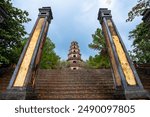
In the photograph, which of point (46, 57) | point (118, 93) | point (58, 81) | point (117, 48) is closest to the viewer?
point (118, 93)

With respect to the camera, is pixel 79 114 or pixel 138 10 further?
pixel 138 10

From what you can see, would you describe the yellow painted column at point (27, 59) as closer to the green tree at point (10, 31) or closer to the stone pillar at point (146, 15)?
the green tree at point (10, 31)

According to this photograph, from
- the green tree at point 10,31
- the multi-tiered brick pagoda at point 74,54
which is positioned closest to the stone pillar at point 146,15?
the green tree at point 10,31

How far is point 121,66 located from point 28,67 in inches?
90.6

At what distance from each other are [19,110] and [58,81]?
4.22m

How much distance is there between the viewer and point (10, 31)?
959 cm

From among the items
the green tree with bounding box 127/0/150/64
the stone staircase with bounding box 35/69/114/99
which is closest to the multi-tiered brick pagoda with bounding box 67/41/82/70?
the green tree with bounding box 127/0/150/64

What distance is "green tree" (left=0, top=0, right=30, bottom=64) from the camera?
30.3 ft

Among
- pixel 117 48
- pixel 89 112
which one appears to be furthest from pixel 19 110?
pixel 117 48

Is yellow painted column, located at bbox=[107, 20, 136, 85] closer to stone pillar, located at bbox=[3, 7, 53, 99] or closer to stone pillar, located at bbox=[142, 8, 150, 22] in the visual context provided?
stone pillar, located at bbox=[3, 7, 53, 99]

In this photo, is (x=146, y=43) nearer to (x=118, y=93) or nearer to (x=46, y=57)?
(x=118, y=93)

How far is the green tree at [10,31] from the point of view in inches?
363

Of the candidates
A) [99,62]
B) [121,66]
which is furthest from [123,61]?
[99,62]

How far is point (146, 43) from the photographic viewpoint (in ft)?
32.3
